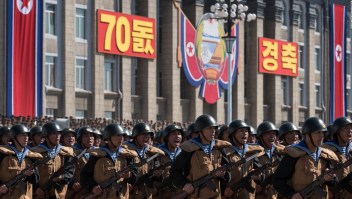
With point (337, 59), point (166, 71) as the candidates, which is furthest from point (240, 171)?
point (337, 59)

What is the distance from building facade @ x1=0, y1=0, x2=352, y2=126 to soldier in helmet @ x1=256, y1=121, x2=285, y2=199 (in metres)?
22.6

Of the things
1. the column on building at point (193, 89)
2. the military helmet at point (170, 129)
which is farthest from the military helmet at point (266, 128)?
the column on building at point (193, 89)

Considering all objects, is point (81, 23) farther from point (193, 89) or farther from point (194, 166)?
point (194, 166)

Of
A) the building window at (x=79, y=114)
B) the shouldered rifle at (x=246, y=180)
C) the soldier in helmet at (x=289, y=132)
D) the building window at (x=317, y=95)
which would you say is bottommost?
the shouldered rifle at (x=246, y=180)

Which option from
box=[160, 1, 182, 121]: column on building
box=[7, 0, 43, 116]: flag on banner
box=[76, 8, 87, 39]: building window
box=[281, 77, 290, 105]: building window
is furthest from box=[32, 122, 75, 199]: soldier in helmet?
box=[281, 77, 290, 105]: building window

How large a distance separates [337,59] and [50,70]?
1967cm

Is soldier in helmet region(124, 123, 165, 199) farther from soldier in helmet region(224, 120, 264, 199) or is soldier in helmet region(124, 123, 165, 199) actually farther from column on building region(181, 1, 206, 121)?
column on building region(181, 1, 206, 121)

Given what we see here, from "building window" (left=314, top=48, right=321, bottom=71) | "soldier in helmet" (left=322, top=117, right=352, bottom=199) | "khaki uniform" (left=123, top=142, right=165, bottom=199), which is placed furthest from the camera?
"building window" (left=314, top=48, right=321, bottom=71)

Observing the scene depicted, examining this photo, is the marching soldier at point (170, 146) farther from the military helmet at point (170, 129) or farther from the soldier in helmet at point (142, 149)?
the soldier in helmet at point (142, 149)

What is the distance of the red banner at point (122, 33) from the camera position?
40.2m

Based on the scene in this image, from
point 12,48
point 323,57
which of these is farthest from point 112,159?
point 323,57

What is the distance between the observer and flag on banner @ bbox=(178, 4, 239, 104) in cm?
4466

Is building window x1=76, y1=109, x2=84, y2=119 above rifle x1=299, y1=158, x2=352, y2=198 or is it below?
above

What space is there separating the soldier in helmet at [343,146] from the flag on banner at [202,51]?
3237 cm
